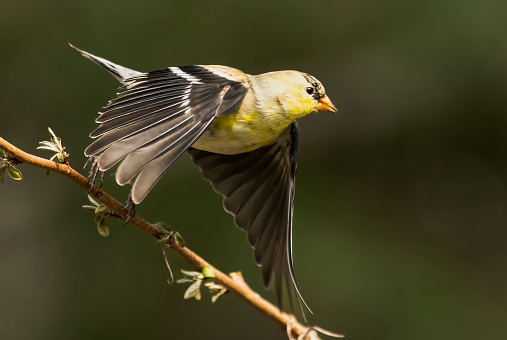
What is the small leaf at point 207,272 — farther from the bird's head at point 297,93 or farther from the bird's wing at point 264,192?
the bird's head at point 297,93

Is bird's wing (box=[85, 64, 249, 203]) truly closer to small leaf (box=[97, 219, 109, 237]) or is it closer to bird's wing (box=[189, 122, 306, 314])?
small leaf (box=[97, 219, 109, 237])

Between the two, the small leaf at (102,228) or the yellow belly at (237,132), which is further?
the yellow belly at (237,132)

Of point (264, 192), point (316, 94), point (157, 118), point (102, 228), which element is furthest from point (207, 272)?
point (316, 94)

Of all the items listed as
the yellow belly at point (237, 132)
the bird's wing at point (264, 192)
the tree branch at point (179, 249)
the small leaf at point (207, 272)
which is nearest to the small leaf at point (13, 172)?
the tree branch at point (179, 249)

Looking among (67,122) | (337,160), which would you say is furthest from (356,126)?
(67,122)

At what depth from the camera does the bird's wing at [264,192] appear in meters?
2.02

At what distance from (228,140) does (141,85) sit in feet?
1.05

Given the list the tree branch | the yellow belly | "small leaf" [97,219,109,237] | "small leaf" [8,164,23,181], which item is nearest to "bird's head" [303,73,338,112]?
the yellow belly

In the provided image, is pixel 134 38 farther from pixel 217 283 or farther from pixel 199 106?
pixel 217 283

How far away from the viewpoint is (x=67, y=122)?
12.4 feet

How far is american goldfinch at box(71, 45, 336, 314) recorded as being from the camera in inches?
58.2

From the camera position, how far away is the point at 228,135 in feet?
6.35

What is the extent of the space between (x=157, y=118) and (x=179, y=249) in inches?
13.7

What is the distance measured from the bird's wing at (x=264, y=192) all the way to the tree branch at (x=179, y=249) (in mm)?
310
